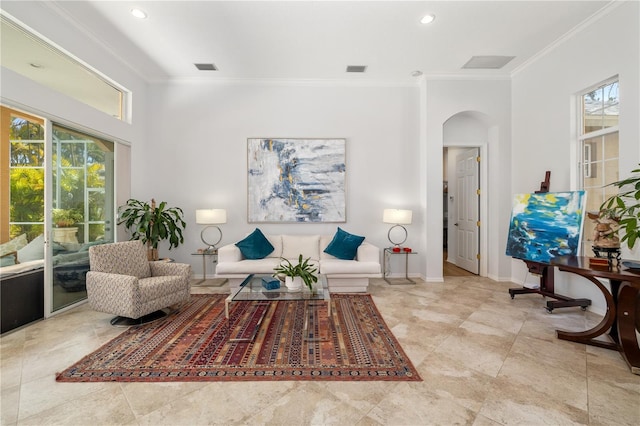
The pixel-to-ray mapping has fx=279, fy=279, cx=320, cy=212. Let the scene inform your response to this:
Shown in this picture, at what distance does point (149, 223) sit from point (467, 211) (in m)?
5.67

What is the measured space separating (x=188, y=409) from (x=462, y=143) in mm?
5388

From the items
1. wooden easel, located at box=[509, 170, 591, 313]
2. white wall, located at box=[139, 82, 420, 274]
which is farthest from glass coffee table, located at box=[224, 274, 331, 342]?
wooden easel, located at box=[509, 170, 591, 313]

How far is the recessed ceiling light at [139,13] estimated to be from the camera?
10.3 ft

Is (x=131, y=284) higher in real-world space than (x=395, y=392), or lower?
higher

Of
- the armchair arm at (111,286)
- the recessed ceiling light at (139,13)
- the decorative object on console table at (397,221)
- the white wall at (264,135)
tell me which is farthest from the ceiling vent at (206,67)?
the decorative object on console table at (397,221)

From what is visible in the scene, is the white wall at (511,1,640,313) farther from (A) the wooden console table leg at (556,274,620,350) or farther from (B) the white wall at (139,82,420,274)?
(B) the white wall at (139,82,420,274)

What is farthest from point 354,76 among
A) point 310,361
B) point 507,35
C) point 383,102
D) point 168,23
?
point 310,361

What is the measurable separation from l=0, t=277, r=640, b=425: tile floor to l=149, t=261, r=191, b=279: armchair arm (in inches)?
33.5

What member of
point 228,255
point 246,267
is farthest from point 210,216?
point 246,267

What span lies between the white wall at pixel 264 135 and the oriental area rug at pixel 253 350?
200 centimetres

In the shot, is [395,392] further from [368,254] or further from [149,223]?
[149,223]

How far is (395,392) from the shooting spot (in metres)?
1.91

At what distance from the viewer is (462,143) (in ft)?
16.7

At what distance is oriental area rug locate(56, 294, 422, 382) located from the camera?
6.91ft
